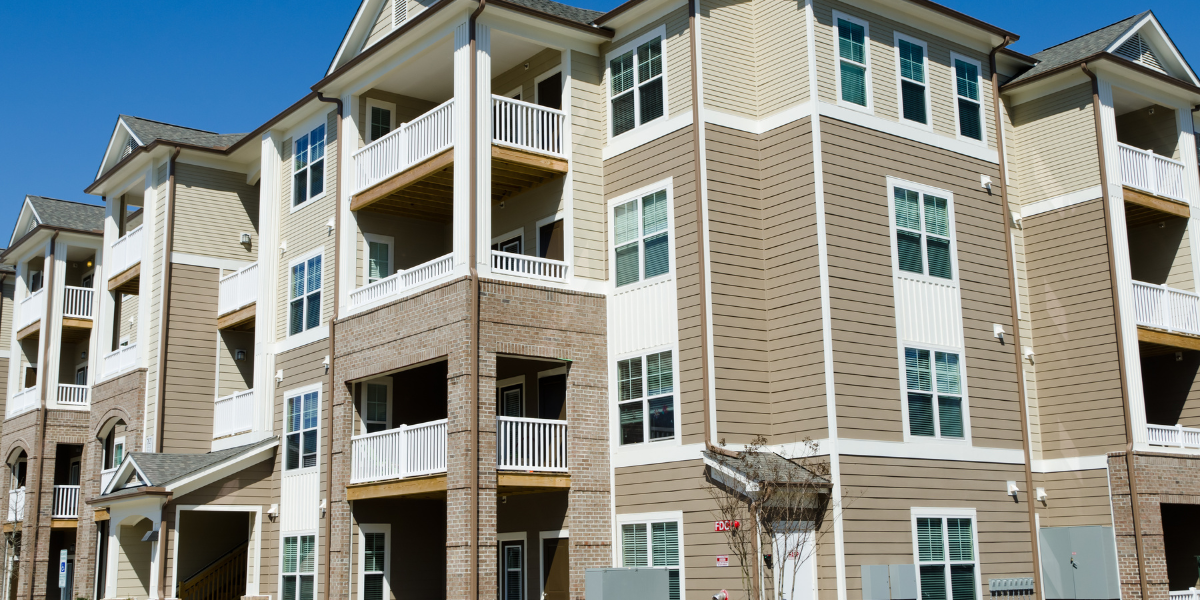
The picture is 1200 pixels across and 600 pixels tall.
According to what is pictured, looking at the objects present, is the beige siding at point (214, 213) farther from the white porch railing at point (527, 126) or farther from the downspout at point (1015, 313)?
the downspout at point (1015, 313)

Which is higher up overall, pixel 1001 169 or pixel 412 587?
pixel 1001 169

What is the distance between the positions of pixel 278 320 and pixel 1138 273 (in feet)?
70.4

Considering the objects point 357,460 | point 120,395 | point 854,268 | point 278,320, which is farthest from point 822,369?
point 120,395

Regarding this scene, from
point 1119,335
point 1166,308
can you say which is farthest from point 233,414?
point 1166,308

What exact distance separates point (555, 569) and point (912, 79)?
12.4 metres

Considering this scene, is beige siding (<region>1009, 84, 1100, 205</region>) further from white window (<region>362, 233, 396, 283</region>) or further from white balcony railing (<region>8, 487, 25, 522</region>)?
white balcony railing (<region>8, 487, 25, 522</region>)

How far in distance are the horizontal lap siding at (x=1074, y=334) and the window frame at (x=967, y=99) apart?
252 centimetres

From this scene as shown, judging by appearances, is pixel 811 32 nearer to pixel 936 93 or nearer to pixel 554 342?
pixel 936 93

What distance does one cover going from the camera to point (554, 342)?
22578 millimetres

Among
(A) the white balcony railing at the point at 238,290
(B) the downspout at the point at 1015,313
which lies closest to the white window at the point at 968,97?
(B) the downspout at the point at 1015,313

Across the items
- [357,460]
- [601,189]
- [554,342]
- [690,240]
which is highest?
[601,189]

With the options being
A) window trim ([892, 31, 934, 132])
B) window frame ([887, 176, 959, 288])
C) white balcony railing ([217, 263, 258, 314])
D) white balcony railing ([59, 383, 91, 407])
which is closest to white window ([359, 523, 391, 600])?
white balcony railing ([217, 263, 258, 314])

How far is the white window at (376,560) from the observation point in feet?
82.1

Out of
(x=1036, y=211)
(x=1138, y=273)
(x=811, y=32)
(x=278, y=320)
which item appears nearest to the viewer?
(x=811, y=32)
